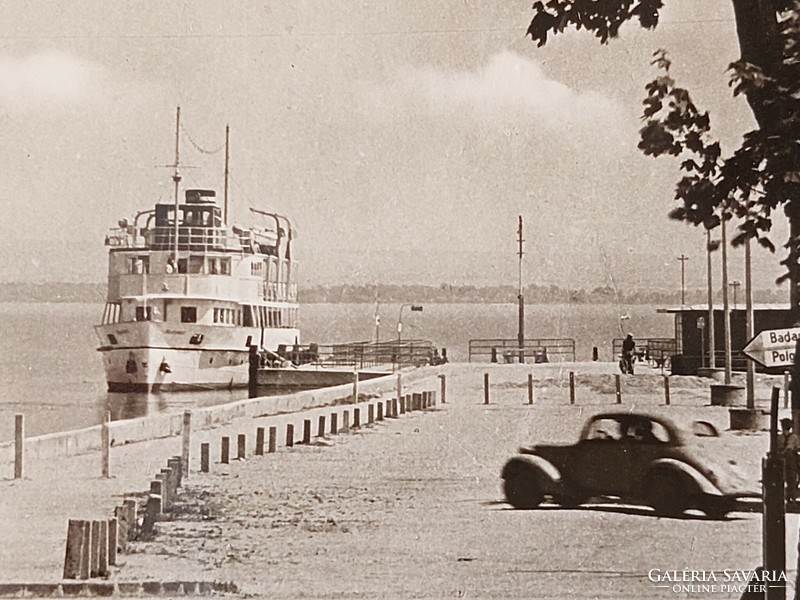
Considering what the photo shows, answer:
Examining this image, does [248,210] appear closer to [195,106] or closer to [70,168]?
[195,106]

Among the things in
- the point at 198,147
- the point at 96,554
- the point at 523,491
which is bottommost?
the point at 96,554

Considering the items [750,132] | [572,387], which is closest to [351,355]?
[572,387]

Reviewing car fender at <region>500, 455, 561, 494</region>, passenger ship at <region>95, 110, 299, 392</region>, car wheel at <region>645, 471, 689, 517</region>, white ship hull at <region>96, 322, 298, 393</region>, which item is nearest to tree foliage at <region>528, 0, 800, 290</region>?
car wheel at <region>645, 471, 689, 517</region>

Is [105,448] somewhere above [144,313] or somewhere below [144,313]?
below

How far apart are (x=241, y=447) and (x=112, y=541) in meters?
1.14

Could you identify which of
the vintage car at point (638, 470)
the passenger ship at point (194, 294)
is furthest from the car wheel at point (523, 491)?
the passenger ship at point (194, 294)

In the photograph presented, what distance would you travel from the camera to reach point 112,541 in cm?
458

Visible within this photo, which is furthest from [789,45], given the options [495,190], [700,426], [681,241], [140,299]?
[140,299]

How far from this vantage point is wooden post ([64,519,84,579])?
14.7 feet

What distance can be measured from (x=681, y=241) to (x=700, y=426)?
3.22ft

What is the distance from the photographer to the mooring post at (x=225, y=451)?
17.6ft

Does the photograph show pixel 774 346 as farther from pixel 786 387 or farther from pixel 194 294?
pixel 194 294

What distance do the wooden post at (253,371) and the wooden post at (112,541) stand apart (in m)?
6.20

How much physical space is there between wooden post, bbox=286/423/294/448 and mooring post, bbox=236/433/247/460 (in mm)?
261
